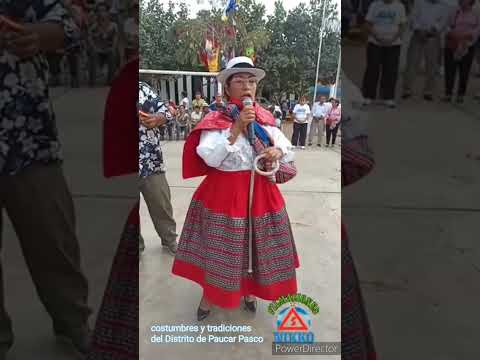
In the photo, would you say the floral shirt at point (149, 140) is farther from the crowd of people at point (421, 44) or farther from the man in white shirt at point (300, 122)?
the crowd of people at point (421, 44)

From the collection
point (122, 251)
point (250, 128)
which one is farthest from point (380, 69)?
point (122, 251)

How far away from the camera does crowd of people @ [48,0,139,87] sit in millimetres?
942

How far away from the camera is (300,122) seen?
0.90m

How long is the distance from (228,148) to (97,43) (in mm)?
366

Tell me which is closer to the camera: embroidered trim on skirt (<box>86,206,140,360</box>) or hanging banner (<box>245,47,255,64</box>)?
hanging banner (<box>245,47,255,64</box>)

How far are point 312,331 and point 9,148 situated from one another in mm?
722

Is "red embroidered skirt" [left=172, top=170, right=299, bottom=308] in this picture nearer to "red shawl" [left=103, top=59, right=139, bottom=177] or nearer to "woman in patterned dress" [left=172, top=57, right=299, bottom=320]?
"woman in patterned dress" [left=172, top=57, right=299, bottom=320]

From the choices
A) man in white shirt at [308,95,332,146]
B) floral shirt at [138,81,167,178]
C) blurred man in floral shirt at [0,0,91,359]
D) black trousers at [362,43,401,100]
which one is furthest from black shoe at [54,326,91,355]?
black trousers at [362,43,401,100]

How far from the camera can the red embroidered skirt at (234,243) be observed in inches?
37.0

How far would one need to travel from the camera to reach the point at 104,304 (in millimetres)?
1102

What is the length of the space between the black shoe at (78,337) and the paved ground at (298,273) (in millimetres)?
326

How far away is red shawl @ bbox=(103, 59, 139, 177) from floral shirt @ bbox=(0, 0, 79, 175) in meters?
0.13

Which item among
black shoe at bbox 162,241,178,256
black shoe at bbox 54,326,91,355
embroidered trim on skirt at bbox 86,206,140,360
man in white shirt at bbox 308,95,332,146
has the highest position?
man in white shirt at bbox 308,95,332,146

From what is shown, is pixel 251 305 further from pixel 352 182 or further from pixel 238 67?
pixel 238 67
